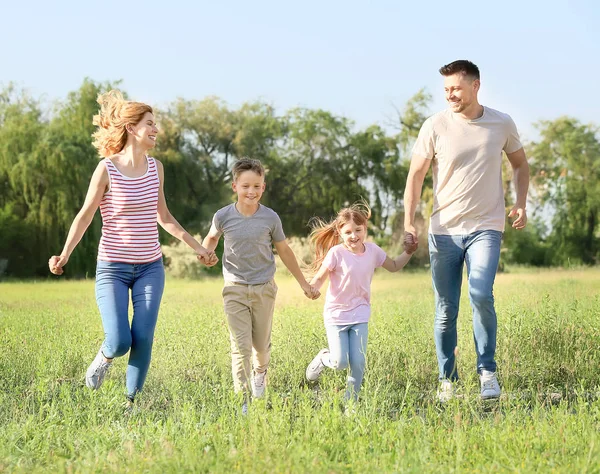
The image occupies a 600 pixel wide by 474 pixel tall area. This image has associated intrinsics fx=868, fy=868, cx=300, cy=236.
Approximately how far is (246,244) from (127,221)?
2.58 feet

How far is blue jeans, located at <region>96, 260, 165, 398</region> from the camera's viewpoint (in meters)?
5.43

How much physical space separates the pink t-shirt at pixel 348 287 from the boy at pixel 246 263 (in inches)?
6.0

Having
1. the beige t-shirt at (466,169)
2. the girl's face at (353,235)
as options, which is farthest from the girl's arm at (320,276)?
the beige t-shirt at (466,169)

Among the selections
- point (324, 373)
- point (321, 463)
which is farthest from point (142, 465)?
point (324, 373)

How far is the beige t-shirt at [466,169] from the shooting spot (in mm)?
5938

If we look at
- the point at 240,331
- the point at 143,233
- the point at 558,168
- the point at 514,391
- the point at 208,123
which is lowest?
the point at 514,391

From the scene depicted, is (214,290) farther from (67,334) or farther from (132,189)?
(132,189)

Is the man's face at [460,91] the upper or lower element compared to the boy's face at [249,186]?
upper

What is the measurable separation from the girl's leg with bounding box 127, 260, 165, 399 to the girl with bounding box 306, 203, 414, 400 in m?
1.04

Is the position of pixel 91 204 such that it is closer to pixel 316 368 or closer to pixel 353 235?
pixel 353 235

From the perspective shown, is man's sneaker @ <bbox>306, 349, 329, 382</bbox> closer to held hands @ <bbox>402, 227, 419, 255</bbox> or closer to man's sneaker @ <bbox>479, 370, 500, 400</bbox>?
held hands @ <bbox>402, 227, 419, 255</bbox>

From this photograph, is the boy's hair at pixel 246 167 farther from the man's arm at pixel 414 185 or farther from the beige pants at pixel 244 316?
the man's arm at pixel 414 185

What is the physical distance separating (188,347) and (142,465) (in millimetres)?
3931

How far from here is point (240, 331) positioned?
5.72 meters
